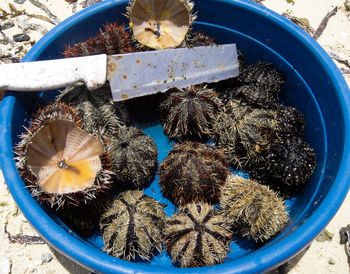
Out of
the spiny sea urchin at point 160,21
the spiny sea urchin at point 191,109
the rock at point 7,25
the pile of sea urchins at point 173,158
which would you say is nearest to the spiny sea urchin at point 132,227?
the pile of sea urchins at point 173,158

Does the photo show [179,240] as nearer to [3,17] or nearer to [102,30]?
[102,30]

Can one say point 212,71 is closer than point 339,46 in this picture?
Yes

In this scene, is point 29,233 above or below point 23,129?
below

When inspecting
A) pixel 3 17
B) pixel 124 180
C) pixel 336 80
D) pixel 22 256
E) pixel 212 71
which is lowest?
pixel 22 256

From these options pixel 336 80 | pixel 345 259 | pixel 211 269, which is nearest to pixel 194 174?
pixel 211 269

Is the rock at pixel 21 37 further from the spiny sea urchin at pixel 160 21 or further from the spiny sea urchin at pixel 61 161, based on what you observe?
the spiny sea urchin at pixel 61 161

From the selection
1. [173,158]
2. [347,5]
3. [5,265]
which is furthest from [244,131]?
[347,5]
